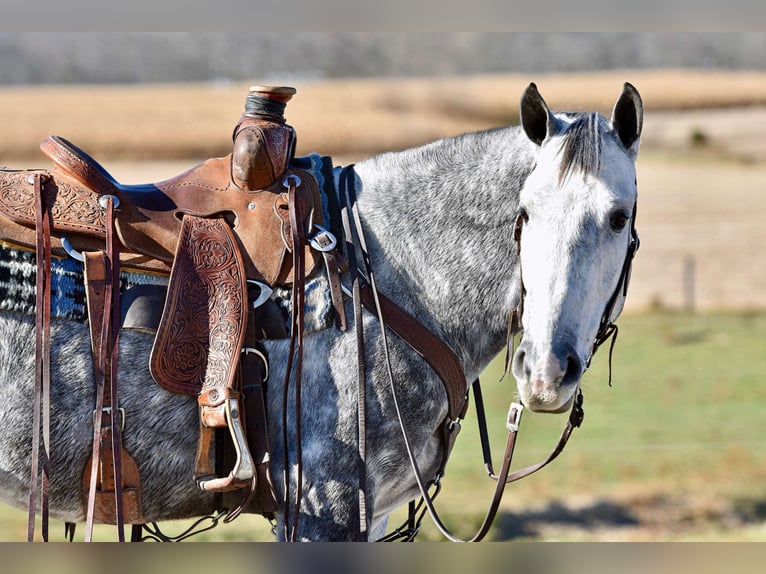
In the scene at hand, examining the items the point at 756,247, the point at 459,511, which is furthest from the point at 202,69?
the point at 459,511

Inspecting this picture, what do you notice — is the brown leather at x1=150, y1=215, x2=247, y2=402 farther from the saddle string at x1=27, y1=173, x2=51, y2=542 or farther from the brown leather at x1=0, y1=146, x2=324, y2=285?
the saddle string at x1=27, y1=173, x2=51, y2=542

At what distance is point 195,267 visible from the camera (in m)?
2.65

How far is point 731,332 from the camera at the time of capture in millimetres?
13836

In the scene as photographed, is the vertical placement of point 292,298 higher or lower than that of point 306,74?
lower

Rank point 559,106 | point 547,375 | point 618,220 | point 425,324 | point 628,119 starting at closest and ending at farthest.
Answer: point 547,375 < point 618,220 < point 628,119 < point 425,324 < point 559,106

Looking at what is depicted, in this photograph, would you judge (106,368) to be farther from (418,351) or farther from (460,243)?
(460,243)

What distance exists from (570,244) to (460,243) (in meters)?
0.51

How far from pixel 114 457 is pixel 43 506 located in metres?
0.27

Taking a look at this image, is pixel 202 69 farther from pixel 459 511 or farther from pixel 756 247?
pixel 459 511

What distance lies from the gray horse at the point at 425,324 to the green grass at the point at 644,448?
3.50 meters

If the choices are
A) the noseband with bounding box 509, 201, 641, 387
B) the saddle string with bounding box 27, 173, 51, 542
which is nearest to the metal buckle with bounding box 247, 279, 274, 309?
the saddle string with bounding box 27, 173, 51, 542

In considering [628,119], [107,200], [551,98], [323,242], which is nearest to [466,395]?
[323,242]

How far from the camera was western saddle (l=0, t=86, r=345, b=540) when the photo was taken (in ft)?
8.41

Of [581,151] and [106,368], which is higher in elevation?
[581,151]
